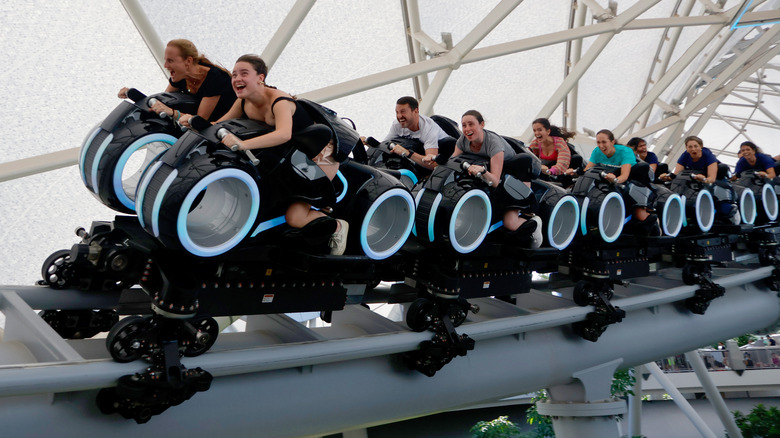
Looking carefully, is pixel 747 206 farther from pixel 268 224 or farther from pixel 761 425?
pixel 761 425

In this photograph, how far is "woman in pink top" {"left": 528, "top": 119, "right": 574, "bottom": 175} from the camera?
18.9 feet

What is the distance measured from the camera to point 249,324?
3.84m

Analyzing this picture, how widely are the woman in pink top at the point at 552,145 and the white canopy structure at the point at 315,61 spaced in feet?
8.07

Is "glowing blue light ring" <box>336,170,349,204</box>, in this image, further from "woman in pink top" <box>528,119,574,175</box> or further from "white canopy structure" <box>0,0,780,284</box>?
"white canopy structure" <box>0,0,780,284</box>

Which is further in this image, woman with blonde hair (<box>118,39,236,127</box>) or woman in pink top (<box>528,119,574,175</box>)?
woman in pink top (<box>528,119,574,175</box>)

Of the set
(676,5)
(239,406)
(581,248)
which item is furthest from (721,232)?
(676,5)

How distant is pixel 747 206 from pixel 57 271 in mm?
7828

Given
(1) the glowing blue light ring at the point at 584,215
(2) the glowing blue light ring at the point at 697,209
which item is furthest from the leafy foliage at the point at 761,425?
(1) the glowing blue light ring at the point at 584,215

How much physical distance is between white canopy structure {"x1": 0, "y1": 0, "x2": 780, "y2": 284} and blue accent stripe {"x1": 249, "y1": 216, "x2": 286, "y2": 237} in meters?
3.56

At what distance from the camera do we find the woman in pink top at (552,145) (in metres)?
5.77

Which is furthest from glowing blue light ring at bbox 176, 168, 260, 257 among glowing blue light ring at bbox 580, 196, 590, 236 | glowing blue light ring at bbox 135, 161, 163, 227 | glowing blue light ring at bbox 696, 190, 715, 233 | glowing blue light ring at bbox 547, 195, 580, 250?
glowing blue light ring at bbox 696, 190, 715, 233

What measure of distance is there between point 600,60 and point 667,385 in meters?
7.65

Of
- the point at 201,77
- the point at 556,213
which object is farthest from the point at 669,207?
the point at 201,77

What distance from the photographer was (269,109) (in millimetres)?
2961
